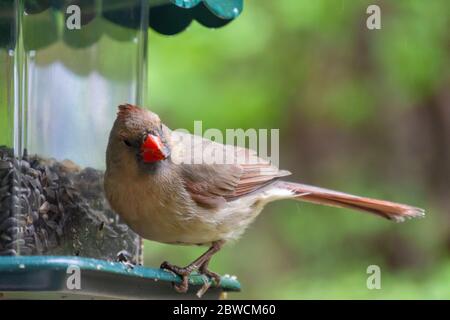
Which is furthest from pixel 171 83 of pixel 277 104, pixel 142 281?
pixel 142 281

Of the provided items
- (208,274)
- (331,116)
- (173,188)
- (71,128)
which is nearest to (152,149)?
(173,188)

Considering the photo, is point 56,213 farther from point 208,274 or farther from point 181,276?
point 208,274

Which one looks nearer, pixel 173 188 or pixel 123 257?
pixel 173 188

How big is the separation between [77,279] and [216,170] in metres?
1.08

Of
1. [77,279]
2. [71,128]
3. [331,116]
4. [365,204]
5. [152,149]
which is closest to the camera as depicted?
[77,279]

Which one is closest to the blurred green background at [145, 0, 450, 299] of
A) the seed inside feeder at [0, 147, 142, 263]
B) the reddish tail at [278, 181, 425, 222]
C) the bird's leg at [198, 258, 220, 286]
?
the reddish tail at [278, 181, 425, 222]

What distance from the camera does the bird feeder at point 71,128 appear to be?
307 cm

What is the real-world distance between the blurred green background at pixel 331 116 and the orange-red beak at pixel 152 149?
7.97ft

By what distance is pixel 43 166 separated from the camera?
10.6ft

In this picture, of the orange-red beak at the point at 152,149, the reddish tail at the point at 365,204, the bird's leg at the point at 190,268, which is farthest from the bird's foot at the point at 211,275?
the reddish tail at the point at 365,204

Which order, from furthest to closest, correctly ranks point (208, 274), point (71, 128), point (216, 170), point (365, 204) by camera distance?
point (365, 204), point (216, 170), point (208, 274), point (71, 128)

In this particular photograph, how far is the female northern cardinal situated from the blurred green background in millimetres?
2021

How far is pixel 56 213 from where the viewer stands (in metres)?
3.26

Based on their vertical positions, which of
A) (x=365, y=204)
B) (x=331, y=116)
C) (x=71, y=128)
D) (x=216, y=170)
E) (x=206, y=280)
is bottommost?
(x=206, y=280)
